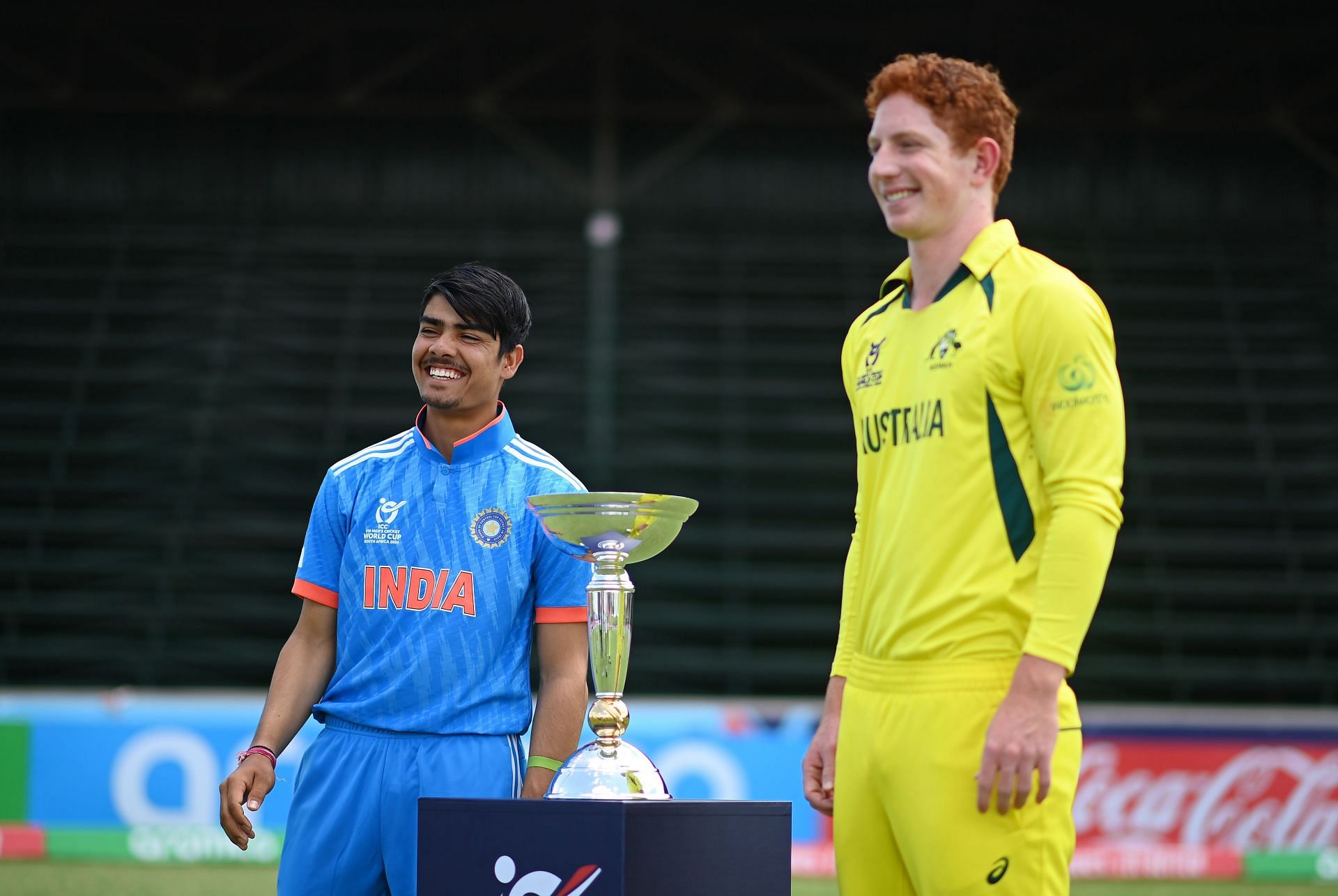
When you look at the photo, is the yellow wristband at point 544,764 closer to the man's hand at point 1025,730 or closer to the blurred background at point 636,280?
the man's hand at point 1025,730

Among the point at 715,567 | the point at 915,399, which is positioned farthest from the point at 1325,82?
the point at 915,399

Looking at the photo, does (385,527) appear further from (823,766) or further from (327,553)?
(823,766)

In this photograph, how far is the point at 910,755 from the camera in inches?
86.9

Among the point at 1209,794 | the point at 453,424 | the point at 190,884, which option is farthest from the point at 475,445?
the point at 1209,794

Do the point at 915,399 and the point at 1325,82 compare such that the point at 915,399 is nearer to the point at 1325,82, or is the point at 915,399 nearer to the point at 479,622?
the point at 479,622

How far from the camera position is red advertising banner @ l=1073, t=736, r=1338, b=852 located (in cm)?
700

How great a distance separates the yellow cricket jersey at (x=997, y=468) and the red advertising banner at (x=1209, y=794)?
5.03m

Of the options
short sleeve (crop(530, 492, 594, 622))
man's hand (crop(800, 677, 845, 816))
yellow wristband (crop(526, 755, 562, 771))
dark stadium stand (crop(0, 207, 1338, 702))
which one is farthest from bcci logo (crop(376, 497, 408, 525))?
dark stadium stand (crop(0, 207, 1338, 702))

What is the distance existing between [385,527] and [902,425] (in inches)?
39.5

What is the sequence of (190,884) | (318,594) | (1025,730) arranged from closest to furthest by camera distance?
1. (1025,730)
2. (318,594)
3. (190,884)

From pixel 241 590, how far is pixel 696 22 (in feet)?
18.1

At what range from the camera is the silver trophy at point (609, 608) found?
241 centimetres

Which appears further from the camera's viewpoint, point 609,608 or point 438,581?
point 438,581

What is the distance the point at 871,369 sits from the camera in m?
2.47
